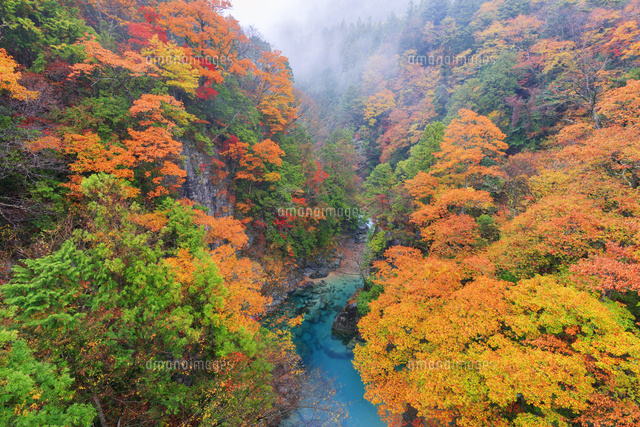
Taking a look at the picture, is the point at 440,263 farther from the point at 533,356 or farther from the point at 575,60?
the point at 575,60

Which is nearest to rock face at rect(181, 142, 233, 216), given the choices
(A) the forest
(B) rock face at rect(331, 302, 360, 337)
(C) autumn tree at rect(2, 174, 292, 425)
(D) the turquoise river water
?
(A) the forest

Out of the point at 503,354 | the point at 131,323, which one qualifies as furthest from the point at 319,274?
the point at 131,323

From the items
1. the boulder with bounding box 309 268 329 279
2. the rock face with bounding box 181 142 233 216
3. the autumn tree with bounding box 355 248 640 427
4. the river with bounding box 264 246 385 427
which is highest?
the rock face with bounding box 181 142 233 216

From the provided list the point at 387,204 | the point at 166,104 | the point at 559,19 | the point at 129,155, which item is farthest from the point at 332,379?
the point at 559,19

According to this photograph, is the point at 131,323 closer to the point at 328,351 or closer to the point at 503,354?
the point at 503,354

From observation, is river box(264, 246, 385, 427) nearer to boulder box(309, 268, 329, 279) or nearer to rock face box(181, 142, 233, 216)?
boulder box(309, 268, 329, 279)

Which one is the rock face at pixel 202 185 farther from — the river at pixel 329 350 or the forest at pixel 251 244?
the river at pixel 329 350
